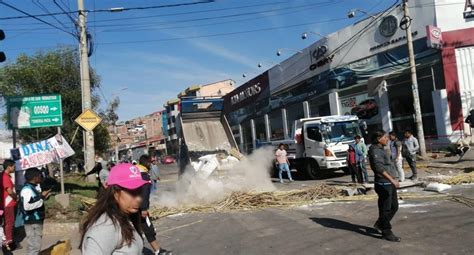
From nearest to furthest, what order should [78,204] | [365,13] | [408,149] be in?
1. [78,204]
2. [408,149]
3. [365,13]

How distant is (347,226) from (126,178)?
6827 mm

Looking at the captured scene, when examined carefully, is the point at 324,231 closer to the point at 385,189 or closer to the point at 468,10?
the point at 385,189

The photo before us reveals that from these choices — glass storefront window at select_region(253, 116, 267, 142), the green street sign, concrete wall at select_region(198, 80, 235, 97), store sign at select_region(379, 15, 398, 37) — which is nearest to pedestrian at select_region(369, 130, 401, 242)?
the green street sign

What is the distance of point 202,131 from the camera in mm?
19469

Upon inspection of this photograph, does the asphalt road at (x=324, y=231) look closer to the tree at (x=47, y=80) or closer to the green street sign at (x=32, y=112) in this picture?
the green street sign at (x=32, y=112)

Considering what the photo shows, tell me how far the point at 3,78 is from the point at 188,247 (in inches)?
905

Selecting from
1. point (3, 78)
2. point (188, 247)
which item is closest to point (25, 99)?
point (188, 247)

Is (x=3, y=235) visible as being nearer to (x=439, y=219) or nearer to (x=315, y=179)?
(x=439, y=219)

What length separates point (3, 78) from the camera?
1070 inches

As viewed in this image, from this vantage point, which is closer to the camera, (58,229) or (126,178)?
(126,178)

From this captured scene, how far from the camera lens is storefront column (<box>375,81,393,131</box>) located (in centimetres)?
2681

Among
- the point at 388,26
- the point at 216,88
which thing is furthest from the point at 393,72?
the point at 216,88

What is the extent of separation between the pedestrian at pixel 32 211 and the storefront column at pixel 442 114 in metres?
21.1

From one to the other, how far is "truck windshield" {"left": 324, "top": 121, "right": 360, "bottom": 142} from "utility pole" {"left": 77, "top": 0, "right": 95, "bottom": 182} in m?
9.07
